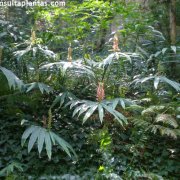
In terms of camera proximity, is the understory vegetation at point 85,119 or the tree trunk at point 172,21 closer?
the understory vegetation at point 85,119

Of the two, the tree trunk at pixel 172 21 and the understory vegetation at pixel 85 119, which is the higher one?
the tree trunk at pixel 172 21

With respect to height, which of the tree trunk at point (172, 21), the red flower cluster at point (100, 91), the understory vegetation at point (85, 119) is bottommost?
the understory vegetation at point (85, 119)

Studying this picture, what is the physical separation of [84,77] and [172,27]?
1.66 meters

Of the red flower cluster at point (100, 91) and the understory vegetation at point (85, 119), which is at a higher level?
the red flower cluster at point (100, 91)

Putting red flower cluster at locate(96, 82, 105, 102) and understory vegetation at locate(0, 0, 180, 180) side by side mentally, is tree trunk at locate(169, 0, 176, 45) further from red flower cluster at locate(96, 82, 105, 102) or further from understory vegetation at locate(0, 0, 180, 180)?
red flower cluster at locate(96, 82, 105, 102)

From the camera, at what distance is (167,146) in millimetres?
3059

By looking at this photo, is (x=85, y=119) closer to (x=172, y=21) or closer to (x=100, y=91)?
(x=100, y=91)

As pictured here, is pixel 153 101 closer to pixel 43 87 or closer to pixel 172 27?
pixel 43 87

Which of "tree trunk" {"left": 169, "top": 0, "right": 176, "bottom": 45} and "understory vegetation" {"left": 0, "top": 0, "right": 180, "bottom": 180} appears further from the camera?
"tree trunk" {"left": 169, "top": 0, "right": 176, "bottom": 45}

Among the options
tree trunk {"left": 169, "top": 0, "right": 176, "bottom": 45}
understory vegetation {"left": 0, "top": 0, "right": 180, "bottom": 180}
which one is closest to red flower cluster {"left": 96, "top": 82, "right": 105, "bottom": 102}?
understory vegetation {"left": 0, "top": 0, "right": 180, "bottom": 180}

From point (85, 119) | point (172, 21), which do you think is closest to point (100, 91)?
point (85, 119)

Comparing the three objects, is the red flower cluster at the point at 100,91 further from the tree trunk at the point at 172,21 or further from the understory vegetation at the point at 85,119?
the tree trunk at the point at 172,21

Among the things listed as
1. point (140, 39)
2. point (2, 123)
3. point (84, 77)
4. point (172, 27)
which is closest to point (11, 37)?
point (84, 77)

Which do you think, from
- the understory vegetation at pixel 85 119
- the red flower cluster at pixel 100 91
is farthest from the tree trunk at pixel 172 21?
the red flower cluster at pixel 100 91
